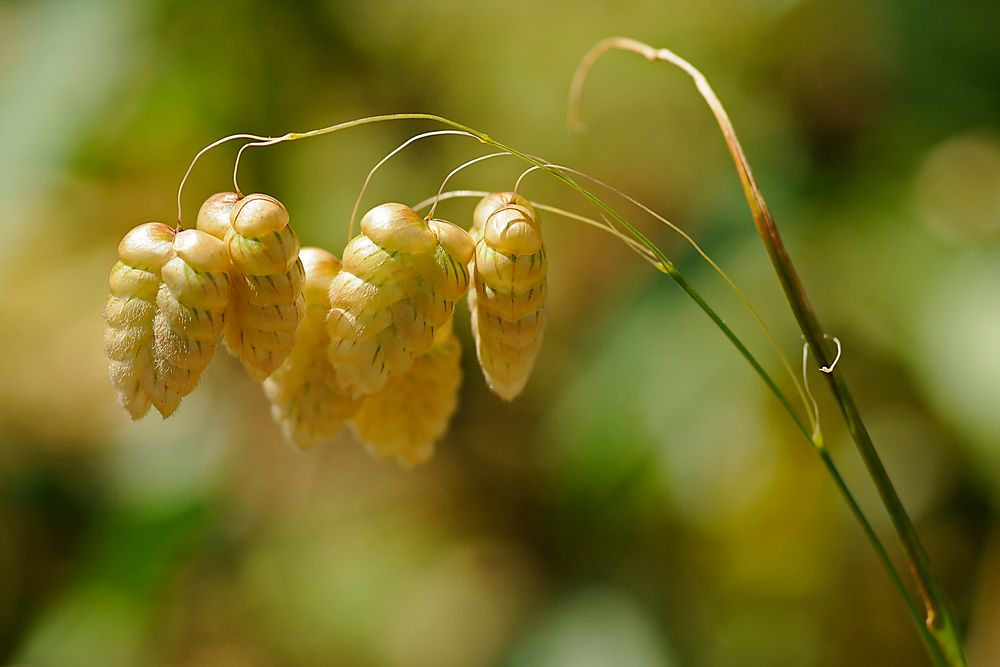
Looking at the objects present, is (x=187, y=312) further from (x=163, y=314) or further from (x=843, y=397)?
(x=843, y=397)

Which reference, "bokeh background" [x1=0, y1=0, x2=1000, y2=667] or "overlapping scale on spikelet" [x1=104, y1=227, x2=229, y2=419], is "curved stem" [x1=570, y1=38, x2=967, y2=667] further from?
"bokeh background" [x1=0, y1=0, x2=1000, y2=667]

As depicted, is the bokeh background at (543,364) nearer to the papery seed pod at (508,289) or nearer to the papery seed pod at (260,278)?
the papery seed pod at (508,289)

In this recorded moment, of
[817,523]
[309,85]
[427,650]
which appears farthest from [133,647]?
[817,523]

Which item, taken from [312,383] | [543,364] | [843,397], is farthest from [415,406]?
[543,364]

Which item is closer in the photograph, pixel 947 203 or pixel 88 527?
pixel 947 203

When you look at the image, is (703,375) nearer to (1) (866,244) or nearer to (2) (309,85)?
(1) (866,244)

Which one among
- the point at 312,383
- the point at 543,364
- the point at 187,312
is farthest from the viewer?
the point at 543,364
